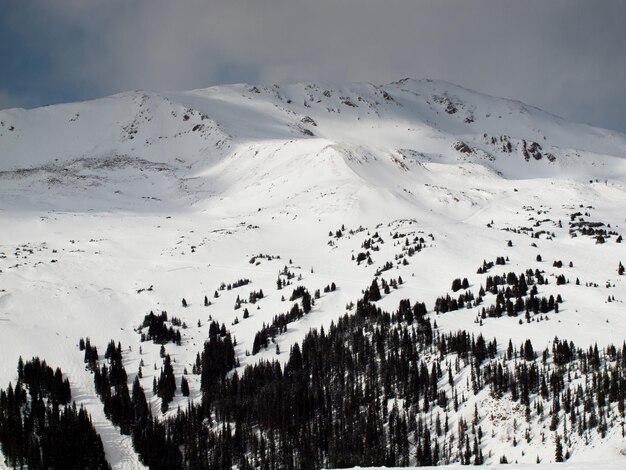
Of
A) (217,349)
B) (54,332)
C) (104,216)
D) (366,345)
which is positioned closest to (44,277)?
(54,332)

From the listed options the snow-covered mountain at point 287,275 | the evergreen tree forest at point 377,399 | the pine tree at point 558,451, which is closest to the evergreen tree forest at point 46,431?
the snow-covered mountain at point 287,275

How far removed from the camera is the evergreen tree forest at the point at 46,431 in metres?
63.4

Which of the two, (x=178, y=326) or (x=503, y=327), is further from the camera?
(x=178, y=326)

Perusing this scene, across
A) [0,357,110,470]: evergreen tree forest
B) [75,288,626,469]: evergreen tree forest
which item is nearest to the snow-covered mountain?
[75,288,626,469]: evergreen tree forest

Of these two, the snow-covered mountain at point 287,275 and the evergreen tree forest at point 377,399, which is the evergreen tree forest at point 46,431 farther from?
the evergreen tree forest at point 377,399

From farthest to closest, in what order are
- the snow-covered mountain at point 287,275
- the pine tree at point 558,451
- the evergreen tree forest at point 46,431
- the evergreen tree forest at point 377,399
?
the snow-covered mountain at point 287,275 < the evergreen tree forest at point 46,431 < the evergreen tree forest at point 377,399 < the pine tree at point 558,451

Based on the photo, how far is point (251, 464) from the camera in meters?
65.9

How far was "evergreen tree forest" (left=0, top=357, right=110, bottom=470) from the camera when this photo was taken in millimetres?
63406

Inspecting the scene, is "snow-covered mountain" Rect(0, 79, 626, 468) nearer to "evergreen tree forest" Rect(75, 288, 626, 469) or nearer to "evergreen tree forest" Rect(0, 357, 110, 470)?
"evergreen tree forest" Rect(75, 288, 626, 469)

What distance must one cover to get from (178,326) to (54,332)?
21.2m

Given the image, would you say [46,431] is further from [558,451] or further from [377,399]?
[558,451]

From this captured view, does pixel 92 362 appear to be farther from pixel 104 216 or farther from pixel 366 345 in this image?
pixel 104 216

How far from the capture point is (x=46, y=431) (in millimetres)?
66250

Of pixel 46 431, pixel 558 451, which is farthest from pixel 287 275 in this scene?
pixel 558 451
